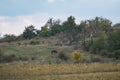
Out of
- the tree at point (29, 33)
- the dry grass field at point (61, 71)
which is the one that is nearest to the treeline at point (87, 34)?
the tree at point (29, 33)

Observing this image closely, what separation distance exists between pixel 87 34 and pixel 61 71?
64240mm

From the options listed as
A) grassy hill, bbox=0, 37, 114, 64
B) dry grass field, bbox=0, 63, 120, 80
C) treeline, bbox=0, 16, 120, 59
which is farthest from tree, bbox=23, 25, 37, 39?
dry grass field, bbox=0, 63, 120, 80

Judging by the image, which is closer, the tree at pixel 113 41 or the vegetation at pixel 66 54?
the vegetation at pixel 66 54

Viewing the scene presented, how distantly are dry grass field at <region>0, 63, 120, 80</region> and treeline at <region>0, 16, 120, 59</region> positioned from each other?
1038 inches

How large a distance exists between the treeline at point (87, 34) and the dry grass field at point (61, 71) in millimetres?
26364

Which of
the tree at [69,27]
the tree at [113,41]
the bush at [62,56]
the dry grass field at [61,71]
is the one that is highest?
the tree at [69,27]

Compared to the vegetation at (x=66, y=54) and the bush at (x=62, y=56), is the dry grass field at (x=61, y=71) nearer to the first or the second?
the vegetation at (x=66, y=54)

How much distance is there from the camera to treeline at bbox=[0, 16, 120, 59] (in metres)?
84.0

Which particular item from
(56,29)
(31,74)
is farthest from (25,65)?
(56,29)

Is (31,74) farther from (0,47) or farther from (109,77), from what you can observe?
(0,47)

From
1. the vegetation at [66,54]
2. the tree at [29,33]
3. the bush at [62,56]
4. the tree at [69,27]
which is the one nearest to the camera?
the vegetation at [66,54]

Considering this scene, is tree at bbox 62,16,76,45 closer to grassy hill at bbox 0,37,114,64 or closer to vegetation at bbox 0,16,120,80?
vegetation at bbox 0,16,120,80

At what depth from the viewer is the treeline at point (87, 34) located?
3307 inches

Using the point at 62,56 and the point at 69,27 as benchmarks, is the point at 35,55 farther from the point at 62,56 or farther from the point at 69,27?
the point at 69,27
